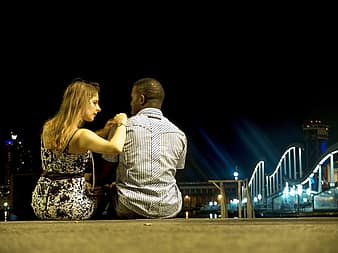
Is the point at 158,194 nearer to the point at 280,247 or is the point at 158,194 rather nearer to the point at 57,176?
the point at 57,176

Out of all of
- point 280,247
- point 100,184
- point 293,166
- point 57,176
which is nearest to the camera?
point 280,247

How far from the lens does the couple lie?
3043 millimetres

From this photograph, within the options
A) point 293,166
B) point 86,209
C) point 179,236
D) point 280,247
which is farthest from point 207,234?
point 293,166

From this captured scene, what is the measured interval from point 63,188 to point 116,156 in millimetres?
336

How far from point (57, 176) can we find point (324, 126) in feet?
93.3

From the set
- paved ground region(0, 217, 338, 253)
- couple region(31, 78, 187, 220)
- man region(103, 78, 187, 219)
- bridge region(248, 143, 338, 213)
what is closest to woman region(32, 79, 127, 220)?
couple region(31, 78, 187, 220)

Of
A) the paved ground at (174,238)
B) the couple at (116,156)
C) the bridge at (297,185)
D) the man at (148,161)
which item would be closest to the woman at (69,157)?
the couple at (116,156)

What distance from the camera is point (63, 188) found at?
307 centimetres

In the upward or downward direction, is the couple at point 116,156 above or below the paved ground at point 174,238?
above

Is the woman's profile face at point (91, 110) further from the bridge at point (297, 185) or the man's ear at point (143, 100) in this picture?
the bridge at point (297, 185)

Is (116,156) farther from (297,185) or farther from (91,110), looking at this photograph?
(297,185)

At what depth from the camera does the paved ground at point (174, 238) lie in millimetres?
1733

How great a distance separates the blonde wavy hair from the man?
27cm

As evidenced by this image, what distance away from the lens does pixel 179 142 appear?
133 inches
